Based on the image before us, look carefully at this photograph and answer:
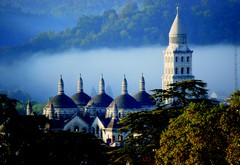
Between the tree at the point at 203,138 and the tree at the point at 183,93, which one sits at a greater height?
the tree at the point at 183,93

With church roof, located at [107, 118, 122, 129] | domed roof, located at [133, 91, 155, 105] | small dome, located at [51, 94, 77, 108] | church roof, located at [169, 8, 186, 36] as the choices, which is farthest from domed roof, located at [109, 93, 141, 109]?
church roof, located at [169, 8, 186, 36]

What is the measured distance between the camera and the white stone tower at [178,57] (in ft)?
444

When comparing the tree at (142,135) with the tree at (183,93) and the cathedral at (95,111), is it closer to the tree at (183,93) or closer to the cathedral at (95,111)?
the tree at (183,93)

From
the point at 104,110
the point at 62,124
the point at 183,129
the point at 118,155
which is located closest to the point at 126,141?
the point at 118,155

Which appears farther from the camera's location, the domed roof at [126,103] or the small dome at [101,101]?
the small dome at [101,101]

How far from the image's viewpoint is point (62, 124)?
10975cm

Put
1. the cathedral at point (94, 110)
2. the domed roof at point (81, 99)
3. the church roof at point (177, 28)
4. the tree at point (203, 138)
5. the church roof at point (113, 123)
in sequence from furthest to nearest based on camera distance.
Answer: the church roof at point (177, 28) → the domed roof at point (81, 99) → the cathedral at point (94, 110) → the church roof at point (113, 123) → the tree at point (203, 138)

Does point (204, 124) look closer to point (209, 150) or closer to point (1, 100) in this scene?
point (209, 150)

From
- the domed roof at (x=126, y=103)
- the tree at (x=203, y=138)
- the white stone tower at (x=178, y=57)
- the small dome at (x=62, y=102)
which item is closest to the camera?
the tree at (x=203, y=138)

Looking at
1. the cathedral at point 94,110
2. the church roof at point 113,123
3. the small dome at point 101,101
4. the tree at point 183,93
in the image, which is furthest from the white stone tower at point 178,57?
the tree at point 183,93

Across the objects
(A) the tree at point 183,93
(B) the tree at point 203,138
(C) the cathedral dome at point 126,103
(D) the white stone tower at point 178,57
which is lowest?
(B) the tree at point 203,138

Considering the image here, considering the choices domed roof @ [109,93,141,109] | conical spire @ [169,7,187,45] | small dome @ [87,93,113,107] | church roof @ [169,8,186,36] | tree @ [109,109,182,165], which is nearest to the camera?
tree @ [109,109,182,165]

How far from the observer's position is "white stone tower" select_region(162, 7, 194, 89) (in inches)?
5325

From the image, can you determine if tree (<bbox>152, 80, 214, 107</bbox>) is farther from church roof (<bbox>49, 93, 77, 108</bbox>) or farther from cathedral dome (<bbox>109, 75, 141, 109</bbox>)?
church roof (<bbox>49, 93, 77, 108</bbox>)
